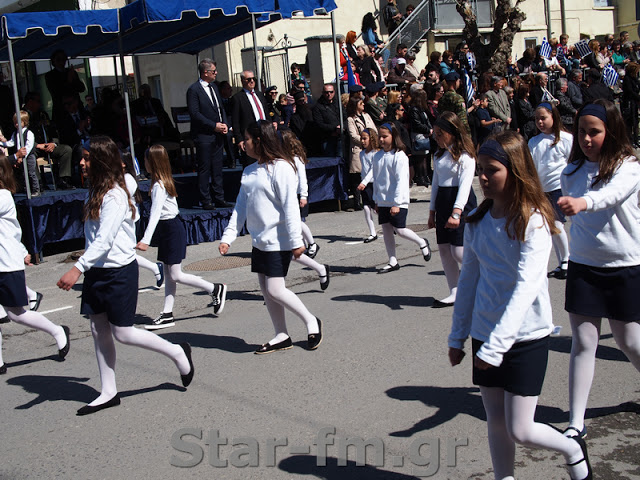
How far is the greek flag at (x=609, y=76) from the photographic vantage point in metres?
20.3

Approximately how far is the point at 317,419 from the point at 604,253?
1.94m

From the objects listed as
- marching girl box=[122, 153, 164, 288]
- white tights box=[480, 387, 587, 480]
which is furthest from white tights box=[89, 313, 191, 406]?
white tights box=[480, 387, 587, 480]

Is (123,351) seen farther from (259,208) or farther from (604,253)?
(604,253)

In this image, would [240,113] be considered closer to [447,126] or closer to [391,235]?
[391,235]

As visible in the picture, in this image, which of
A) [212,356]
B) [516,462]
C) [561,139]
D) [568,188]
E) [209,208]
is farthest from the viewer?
[209,208]

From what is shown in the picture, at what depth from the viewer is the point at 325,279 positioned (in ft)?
26.4

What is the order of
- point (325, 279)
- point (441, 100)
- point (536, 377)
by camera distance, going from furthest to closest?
point (441, 100) < point (325, 279) < point (536, 377)

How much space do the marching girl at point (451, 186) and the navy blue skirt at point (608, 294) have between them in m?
2.40

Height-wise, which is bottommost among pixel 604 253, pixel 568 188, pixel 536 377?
pixel 536 377

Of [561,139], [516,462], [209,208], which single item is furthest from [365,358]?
[209,208]

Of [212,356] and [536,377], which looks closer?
[536,377]

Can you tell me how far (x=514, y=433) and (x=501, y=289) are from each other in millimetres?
603

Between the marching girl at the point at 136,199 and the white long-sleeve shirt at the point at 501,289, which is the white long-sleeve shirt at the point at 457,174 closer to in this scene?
the marching girl at the point at 136,199

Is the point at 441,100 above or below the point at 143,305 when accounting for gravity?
above
